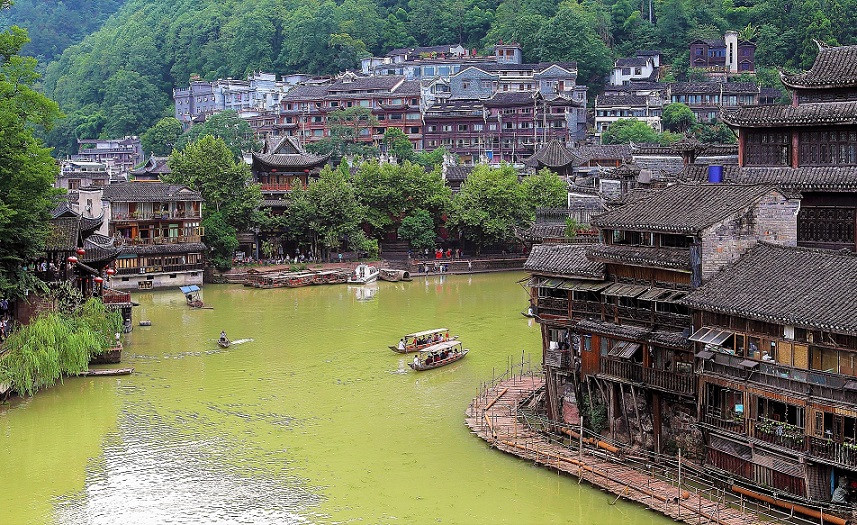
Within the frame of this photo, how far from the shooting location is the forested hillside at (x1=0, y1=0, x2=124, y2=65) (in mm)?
166750

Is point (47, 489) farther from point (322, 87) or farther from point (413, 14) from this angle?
point (413, 14)

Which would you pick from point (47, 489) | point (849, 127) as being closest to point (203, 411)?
point (47, 489)

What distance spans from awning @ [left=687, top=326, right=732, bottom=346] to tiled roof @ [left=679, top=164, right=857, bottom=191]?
612 cm

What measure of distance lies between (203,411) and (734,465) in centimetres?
1751

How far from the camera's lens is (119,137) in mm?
126312

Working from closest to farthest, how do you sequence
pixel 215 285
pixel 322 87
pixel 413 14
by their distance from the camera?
pixel 215 285 → pixel 322 87 → pixel 413 14

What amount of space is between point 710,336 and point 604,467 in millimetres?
4321

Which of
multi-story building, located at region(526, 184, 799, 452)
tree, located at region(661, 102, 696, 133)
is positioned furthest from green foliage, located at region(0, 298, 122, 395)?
tree, located at region(661, 102, 696, 133)

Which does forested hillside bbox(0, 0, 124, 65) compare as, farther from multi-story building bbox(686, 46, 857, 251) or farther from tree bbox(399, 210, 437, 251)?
multi-story building bbox(686, 46, 857, 251)

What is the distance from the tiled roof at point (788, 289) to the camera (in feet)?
81.5

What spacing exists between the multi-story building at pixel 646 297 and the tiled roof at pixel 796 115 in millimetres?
4012

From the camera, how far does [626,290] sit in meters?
30.4

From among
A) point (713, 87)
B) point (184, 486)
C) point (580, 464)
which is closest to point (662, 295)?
point (580, 464)

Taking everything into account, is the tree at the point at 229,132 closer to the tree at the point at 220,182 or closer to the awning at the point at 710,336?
the tree at the point at 220,182
